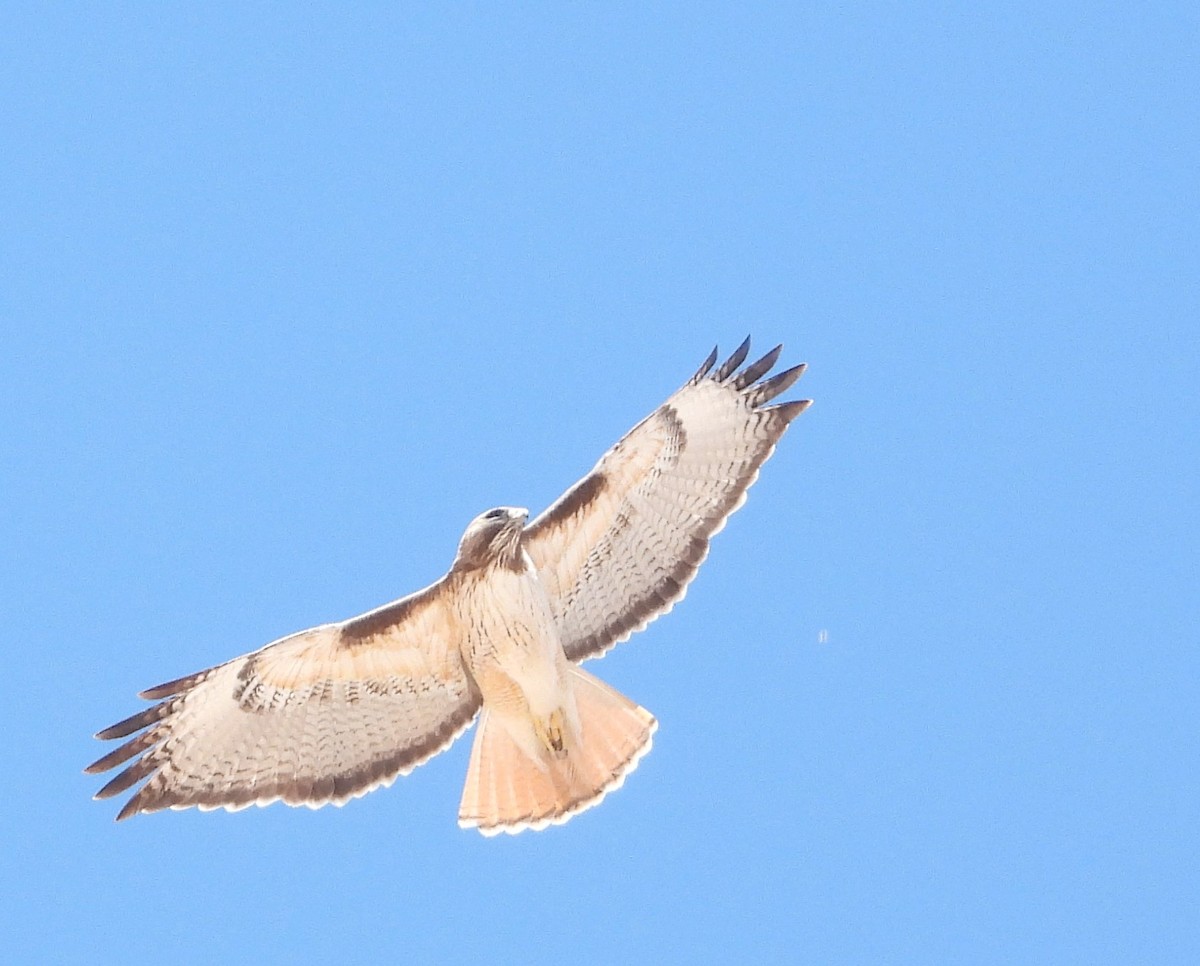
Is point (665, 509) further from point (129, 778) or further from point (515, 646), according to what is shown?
point (129, 778)

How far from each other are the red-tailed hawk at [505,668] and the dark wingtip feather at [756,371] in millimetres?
11

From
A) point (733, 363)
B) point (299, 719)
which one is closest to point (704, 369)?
point (733, 363)

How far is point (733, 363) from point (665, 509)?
0.85 m

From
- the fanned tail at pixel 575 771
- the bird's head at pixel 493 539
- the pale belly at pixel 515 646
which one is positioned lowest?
the fanned tail at pixel 575 771

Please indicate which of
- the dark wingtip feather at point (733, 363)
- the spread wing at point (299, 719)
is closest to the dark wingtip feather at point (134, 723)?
the spread wing at point (299, 719)

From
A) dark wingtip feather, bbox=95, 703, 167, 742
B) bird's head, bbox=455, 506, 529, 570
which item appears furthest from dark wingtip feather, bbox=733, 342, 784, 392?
dark wingtip feather, bbox=95, 703, 167, 742

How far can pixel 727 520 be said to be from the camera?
10148 millimetres

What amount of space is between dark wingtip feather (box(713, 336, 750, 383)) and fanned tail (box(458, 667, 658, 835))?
5.60 ft

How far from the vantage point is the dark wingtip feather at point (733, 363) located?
10.2 meters

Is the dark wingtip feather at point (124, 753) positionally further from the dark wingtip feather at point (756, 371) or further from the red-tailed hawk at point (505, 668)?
the dark wingtip feather at point (756, 371)

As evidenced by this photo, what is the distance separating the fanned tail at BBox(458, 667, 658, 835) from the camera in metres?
9.99

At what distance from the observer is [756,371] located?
10.2 m

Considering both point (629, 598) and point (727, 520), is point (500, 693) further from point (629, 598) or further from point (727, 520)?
point (727, 520)

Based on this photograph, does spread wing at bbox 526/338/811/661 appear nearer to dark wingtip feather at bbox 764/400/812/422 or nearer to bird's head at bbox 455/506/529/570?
dark wingtip feather at bbox 764/400/812/422
